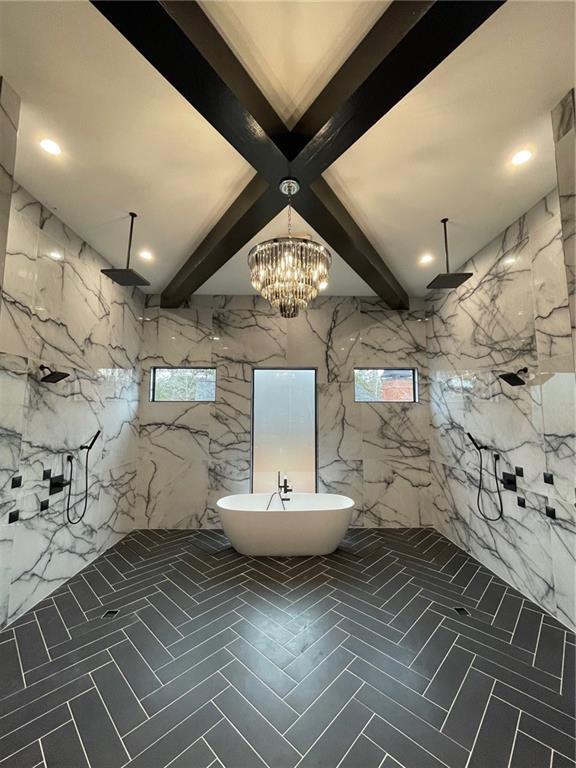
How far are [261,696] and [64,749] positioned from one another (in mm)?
922

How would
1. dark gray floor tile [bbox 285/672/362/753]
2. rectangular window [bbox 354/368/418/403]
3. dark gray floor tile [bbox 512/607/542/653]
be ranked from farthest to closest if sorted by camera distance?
rectangular window [bbox 354/368/418/403], dark gray floor tile [bbox 512/607/542/653], dark gray floor tile [bbox 285/672/362/753]

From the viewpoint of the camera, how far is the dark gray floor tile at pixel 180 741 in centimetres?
136

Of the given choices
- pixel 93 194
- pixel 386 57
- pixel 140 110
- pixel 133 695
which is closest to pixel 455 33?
pixel 386 57

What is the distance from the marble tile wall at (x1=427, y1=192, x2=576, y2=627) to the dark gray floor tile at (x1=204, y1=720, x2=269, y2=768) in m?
2.36

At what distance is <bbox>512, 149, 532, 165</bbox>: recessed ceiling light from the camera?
204 cm

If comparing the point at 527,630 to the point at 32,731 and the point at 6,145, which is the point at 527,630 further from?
the point at 6,145

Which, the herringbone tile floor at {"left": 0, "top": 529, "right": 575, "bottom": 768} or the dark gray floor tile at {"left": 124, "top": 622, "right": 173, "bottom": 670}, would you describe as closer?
the herringbone tile floor at {"left": 0, "top": 529, "right": 575, "bottom": 768}

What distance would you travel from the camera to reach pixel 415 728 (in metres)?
1.53

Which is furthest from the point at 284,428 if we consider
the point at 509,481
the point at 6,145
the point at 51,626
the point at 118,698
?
the point at 6,145

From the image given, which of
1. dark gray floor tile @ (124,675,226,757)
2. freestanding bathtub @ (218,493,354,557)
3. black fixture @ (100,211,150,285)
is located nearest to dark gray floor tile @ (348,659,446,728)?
dark gray floor tile @ (124,675,226,757)

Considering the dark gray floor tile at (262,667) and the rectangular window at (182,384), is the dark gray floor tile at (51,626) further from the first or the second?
the rectangular window at (182,384)

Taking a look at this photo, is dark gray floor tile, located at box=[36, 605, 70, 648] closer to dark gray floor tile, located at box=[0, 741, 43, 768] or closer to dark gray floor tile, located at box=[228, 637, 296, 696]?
dark gray floor tile, located at box=[0, 741, 43, 768]

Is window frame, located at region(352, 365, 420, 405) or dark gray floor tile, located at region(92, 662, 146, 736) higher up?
window frame, located at region(352, 365, 420, 405)

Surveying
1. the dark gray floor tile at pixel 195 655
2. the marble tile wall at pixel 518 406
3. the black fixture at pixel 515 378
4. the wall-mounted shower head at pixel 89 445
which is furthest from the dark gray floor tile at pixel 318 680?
the wall-mounted shower head at pixel 89 445
